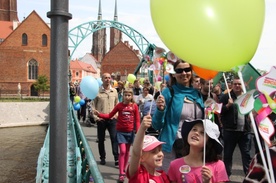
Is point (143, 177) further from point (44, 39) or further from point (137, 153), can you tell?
Result: point (44, 39)

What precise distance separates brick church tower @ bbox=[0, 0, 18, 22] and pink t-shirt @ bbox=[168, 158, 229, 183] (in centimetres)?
7519

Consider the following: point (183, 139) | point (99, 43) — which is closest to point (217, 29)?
point (183, 139)

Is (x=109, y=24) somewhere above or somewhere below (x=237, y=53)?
above

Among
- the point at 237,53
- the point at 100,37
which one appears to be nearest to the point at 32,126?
the point at 237,53

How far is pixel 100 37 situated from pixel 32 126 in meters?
85.5

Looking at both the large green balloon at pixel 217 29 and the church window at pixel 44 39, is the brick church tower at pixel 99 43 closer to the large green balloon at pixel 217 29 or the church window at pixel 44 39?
the church window at pixel 44 39

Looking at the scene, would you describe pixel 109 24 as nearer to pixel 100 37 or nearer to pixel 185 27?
pixel 185 27

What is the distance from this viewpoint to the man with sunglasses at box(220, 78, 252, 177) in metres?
5.09

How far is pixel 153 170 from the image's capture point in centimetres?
254

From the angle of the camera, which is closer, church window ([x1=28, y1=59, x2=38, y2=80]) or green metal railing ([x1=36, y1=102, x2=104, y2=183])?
green metal railing ([x1=36, y1=102, x2=104, y2=183])

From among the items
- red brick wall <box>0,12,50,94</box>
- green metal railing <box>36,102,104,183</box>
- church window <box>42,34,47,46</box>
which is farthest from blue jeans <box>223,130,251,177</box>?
church window <box>42,34,47,46</box>

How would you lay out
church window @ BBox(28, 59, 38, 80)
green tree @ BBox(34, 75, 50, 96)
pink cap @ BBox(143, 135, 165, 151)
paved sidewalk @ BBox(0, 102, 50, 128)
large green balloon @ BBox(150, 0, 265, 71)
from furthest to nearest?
church window @ BBox(28, 59, 38, 80) < green tree @ BBox(34, 75, 50, 96) < paved sidewalk @ BBox(0, 102, 50, 128) < pink cap @ BBox(143, 135, 165, 151) < large green balloon @ BBox(150, 0, 265, 71)

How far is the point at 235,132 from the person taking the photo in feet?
16.9

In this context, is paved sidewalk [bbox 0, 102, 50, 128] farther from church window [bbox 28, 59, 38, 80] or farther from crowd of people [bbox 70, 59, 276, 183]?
church window [bbox 28, 59, 38, 80]
